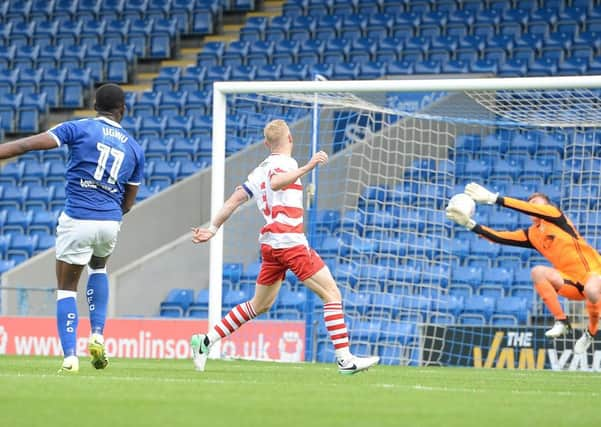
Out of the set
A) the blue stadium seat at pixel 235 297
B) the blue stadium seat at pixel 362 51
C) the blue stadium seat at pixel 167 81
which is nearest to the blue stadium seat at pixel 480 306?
the blue stadium seat at pixel 235 297

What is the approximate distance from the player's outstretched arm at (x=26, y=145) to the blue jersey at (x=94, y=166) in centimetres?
25

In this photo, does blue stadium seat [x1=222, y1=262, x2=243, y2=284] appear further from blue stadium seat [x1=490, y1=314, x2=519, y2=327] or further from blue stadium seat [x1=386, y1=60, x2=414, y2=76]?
blue stadium seat [x1=386, y1=60, x2=414, y2=76]

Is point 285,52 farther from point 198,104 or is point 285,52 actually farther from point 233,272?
point 233,272

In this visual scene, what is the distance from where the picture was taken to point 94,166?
863 cm

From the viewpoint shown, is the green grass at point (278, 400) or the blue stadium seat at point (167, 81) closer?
the green grass at point (278, 400)

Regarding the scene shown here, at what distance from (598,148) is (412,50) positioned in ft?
23.0

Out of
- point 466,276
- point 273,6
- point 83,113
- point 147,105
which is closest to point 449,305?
point 466,276

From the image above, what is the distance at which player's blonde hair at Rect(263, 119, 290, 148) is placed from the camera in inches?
354

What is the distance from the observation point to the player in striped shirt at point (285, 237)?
884cm

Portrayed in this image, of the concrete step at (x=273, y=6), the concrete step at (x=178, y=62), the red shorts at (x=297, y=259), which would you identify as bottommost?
the red shorts at (x=297, y=259)

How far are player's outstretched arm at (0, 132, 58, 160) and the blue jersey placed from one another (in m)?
0.25

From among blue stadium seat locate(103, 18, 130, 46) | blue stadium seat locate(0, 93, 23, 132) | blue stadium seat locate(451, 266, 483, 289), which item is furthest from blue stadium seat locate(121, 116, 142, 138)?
blue stadium seat locate(451, 266, 483, 289)

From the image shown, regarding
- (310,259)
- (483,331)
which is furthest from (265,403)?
(483,331)

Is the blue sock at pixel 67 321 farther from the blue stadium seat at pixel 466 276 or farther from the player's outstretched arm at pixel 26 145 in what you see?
the blue stadium seat at pixel 466 276
